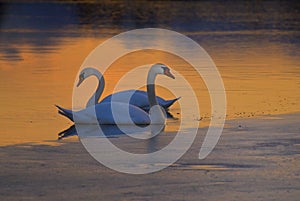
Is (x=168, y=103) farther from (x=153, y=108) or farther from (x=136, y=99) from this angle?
(x=153, y=108)

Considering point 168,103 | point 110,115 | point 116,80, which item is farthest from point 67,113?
point 116,80

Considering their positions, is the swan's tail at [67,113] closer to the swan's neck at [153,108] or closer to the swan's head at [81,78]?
the swan's neck at [153,108]

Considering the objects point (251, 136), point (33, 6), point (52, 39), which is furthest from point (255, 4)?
point (251, 136)

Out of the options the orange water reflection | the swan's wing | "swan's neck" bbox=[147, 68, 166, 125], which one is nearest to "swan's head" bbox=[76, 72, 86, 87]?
the orange water reflection

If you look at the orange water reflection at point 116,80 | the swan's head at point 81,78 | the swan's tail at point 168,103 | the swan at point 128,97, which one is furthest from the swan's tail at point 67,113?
the swan's head at point 81,78

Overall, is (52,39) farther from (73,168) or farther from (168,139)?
(73,168)

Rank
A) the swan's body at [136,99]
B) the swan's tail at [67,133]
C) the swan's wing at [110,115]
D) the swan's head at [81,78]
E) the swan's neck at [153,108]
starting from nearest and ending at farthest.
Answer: the swan's tail at [67,133] < the swan's wing at [110,115] < the swan's neck at [153,108] < the swan's body at [136,99] < the swan's head at [81,78]

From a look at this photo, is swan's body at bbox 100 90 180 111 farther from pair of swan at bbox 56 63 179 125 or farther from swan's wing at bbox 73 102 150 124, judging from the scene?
swan's wing at bbox 73 102 150 124

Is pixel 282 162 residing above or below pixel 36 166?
above

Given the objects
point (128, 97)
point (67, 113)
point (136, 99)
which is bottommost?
point (67, 113)

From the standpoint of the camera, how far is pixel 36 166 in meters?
9.20

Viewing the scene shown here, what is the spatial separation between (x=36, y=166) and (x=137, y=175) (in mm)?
976

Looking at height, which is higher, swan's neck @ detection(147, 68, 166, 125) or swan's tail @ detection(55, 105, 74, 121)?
swan's neck @ detection(147, 68, 166, 125)

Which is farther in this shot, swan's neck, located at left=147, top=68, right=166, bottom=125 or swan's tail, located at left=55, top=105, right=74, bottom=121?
swan's neck, located at left=147, top=68, right=166, bottom=125
